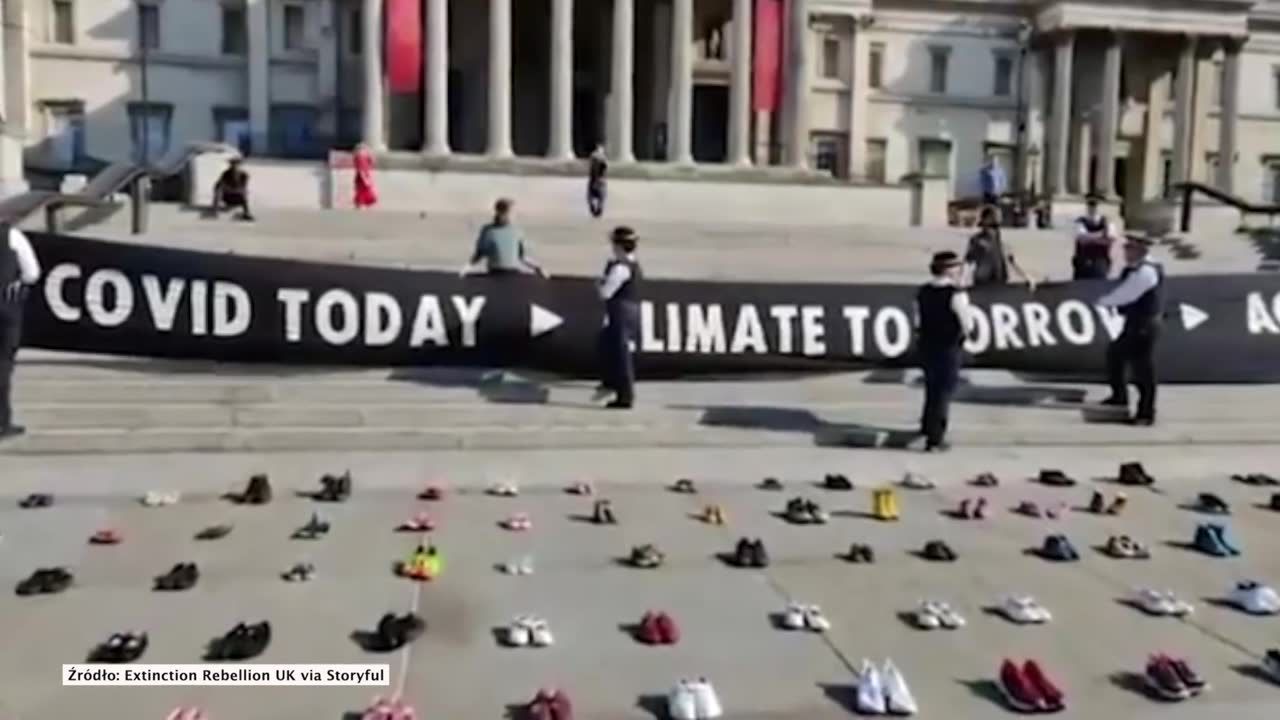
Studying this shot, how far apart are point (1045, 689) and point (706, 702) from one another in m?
1.32

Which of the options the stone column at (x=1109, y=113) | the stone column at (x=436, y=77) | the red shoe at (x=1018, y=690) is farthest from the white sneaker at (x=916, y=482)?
the stone column at (x=1109, y=113)

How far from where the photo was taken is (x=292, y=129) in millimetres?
51594

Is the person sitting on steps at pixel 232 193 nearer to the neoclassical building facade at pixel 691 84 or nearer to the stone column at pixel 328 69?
the neoclassical building facade at pixel 691 84

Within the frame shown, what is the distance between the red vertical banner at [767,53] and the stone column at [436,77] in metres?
11.4

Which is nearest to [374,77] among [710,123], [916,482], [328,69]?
[328,69]

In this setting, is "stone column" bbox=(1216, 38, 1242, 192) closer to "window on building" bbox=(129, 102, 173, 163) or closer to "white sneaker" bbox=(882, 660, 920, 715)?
"window on building" bbox=(129, 102, 173, 163)

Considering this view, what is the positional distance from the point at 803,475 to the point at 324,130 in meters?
45.2

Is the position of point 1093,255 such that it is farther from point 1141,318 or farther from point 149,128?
point 149,128

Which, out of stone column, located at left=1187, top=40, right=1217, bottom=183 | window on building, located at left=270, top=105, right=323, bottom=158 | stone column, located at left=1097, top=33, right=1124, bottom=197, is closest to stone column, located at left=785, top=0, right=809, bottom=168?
stone column, located at left=1097, top=33, right=1124, bottom=197

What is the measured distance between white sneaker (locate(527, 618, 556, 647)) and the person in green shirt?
6786 mm

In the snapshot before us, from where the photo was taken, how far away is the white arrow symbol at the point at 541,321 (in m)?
11.8

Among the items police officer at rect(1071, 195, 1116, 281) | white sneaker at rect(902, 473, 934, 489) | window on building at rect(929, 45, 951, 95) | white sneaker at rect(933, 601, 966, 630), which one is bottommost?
white sneaker at rect(902, 473, 934, 489)

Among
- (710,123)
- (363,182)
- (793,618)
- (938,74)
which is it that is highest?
(938,74)

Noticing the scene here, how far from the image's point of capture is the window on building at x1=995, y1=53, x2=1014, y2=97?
202 ft
